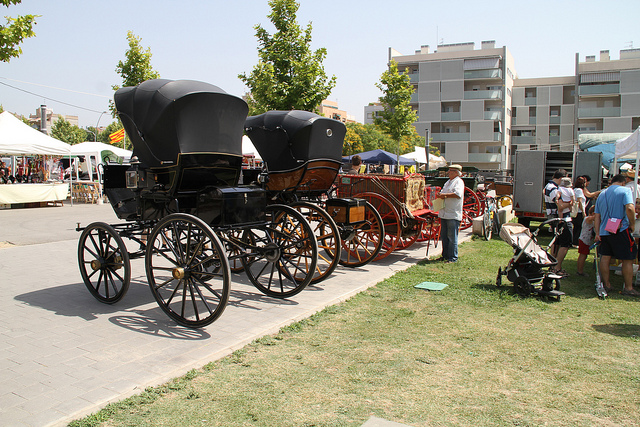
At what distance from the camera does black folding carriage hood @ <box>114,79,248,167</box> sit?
18.3 feet

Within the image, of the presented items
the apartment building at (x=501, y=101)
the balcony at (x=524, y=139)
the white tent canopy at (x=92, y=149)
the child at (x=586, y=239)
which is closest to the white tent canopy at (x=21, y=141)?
the white tent canopy at (x=92, y=149)

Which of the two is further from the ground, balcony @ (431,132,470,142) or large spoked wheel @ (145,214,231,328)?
balcony @ (431,132,470,142)

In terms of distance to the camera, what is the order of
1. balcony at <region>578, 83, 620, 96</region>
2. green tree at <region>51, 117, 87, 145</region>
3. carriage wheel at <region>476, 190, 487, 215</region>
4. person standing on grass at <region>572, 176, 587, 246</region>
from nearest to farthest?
person standing on grass at <region>572, 176, 587, 246</region>, carriage wheel at <region>476, 190, 487, 215</region>, balcony at <region>578, 83, 620, 96</region>, green tree at <region>51, 117, 87, 145</region>

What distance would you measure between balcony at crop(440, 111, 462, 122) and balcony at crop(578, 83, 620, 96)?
1393 centimetres

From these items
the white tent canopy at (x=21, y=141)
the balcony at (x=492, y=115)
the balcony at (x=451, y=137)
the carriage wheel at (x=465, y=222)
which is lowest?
the carriage wheel at (x=465, y=222)

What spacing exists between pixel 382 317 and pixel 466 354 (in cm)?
136

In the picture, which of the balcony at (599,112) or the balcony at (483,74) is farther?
the balcony at (483,74)

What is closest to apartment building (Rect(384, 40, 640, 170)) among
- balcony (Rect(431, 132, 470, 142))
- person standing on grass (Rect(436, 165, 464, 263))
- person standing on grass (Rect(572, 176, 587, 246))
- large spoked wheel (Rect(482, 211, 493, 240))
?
balcony (Rect(431, 132, 470, 142))

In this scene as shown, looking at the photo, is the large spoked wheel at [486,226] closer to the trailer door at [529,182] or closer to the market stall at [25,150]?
the trailer door at [529,182]

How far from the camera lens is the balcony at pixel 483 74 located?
2253 inches

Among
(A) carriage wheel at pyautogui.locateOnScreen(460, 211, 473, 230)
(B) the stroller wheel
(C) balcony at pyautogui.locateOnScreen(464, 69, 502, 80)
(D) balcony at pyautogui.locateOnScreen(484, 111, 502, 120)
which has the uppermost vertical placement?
(C) balcony at pyautogui.locateOnScreen(464, 69, 502, 80)

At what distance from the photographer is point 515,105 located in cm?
6438

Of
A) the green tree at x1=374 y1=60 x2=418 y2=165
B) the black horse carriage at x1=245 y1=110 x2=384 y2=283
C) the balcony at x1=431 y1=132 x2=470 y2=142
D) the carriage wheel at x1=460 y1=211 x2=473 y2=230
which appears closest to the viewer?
the black horse carriage at x1=245 y1=110 x2=384 y2=283

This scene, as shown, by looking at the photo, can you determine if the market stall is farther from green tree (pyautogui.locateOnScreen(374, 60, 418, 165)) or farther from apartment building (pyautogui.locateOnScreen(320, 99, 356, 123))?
apartment building (pyautogui.locateOnScreen(320, 99, 356, 123))
